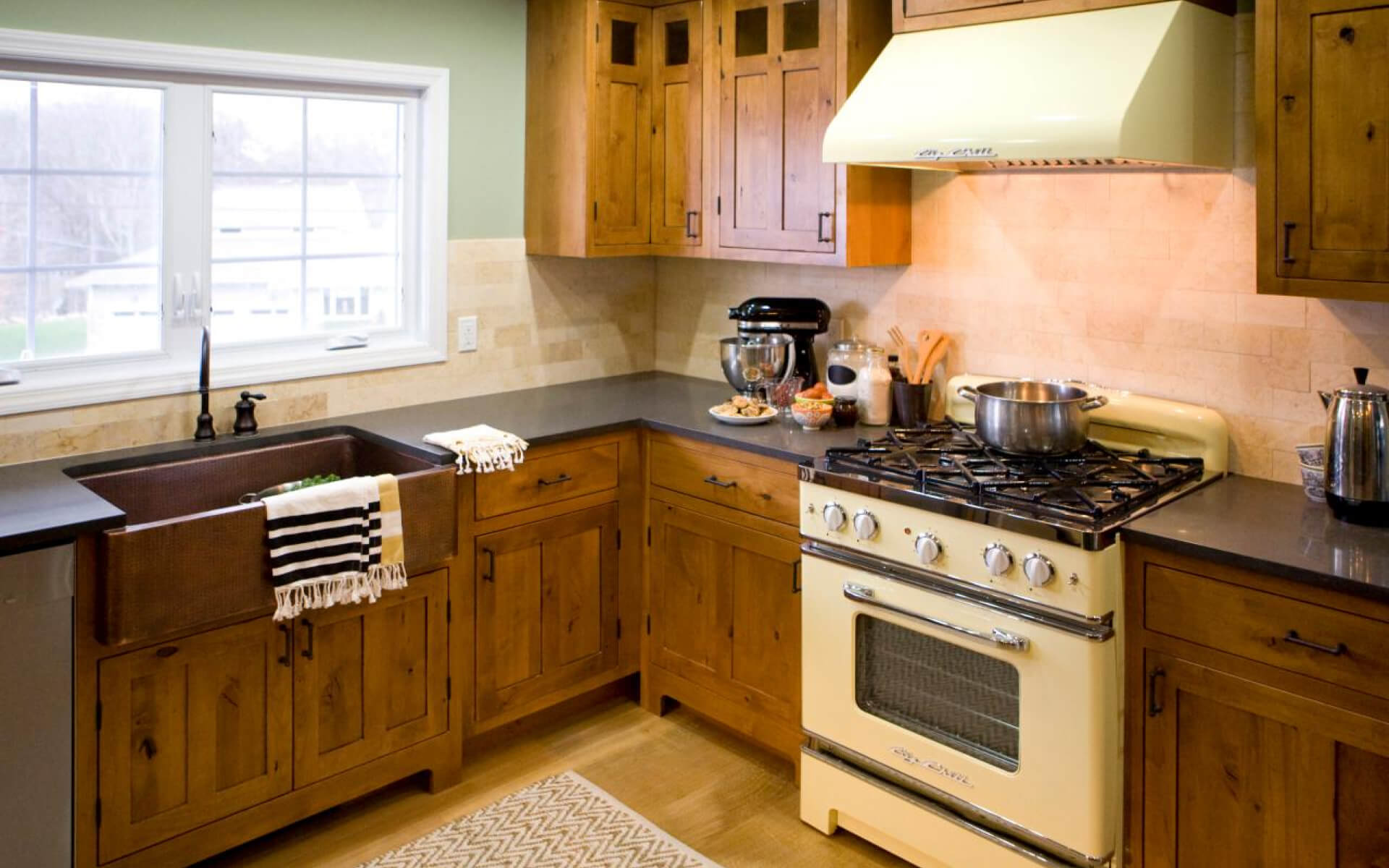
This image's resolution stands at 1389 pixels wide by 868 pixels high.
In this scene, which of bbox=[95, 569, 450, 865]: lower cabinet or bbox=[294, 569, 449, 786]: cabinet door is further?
bbox=[294, 569, 449, 786]: cabinet door

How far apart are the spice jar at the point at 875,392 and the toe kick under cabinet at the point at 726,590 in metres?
0.43

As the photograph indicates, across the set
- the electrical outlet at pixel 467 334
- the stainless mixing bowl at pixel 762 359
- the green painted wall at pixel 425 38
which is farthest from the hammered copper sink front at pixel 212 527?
the stainless mixing bowl at pixel 762 359

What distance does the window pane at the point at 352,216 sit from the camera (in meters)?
3.45

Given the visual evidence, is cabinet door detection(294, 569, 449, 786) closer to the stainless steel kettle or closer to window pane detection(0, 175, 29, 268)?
window pane detection(0, 175, 29, 268)

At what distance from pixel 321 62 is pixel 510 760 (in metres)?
2.08

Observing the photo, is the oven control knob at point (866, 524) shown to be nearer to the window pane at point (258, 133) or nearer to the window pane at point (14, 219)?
the window pane at point (258, 133)

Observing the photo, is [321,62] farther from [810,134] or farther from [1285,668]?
[1285,668]

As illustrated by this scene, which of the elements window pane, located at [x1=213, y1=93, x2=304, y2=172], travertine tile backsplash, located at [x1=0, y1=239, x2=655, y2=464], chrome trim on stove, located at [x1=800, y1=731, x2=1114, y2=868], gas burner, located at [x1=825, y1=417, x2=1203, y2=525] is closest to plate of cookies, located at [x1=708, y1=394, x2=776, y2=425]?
gas burner, located at [x1=825, y1=417, x2=1203, y2=525]

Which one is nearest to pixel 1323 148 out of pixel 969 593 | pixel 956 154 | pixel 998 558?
pixel 956 154

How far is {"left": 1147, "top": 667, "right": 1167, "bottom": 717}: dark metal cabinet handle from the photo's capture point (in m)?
2.30

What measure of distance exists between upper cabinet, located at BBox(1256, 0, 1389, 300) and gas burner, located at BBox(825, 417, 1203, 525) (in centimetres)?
51

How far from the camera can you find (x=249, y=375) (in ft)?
10.7

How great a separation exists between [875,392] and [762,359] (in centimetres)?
39

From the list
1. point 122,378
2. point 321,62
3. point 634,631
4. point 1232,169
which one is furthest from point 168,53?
point 1232,169
